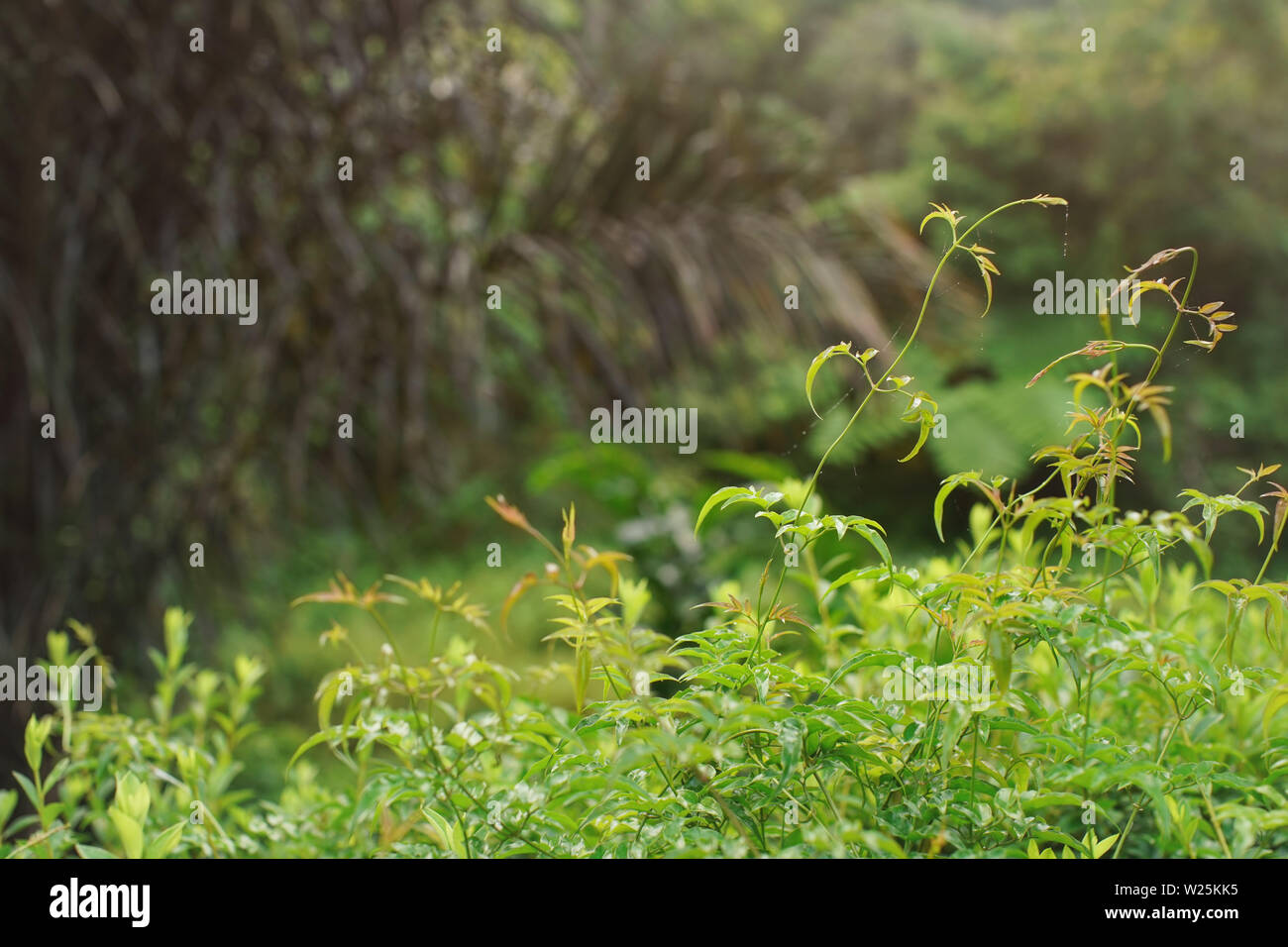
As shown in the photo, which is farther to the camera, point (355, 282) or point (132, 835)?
point (355, 282)

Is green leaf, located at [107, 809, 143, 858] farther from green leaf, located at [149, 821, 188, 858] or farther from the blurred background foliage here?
the blurred background foliage

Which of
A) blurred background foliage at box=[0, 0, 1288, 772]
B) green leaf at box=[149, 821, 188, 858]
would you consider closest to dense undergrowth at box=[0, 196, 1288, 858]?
green leaf at box=[149, 821, 188, 858]

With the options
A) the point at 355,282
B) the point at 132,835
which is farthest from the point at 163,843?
the point at 355,282

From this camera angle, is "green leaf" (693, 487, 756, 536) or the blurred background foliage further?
the blurred background foliage

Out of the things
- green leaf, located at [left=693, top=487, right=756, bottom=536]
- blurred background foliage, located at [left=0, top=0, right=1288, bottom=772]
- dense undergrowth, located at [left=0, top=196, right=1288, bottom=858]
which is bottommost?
dense undergrowth, located at [left=0, top=196, right=1288, bottom=858]

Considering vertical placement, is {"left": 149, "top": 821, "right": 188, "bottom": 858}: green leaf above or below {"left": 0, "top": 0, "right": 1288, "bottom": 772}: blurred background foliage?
below

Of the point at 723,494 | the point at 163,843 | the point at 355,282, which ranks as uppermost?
the point at 355,282

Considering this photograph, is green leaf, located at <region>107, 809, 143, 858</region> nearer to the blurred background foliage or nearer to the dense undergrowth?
the dense undergrowth

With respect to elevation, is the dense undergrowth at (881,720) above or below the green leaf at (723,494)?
below

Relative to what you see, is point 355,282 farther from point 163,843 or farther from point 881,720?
point 881,720

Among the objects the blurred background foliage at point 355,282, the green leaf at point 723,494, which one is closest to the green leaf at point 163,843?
the green leaf at point 723,494

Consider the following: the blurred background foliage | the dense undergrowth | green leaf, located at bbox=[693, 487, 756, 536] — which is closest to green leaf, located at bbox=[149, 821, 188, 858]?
the dense undergrowth

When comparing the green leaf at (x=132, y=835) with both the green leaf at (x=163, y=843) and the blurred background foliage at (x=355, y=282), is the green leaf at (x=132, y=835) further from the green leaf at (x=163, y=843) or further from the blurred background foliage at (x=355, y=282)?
the blurred background foliage at (x=355, y=282)
